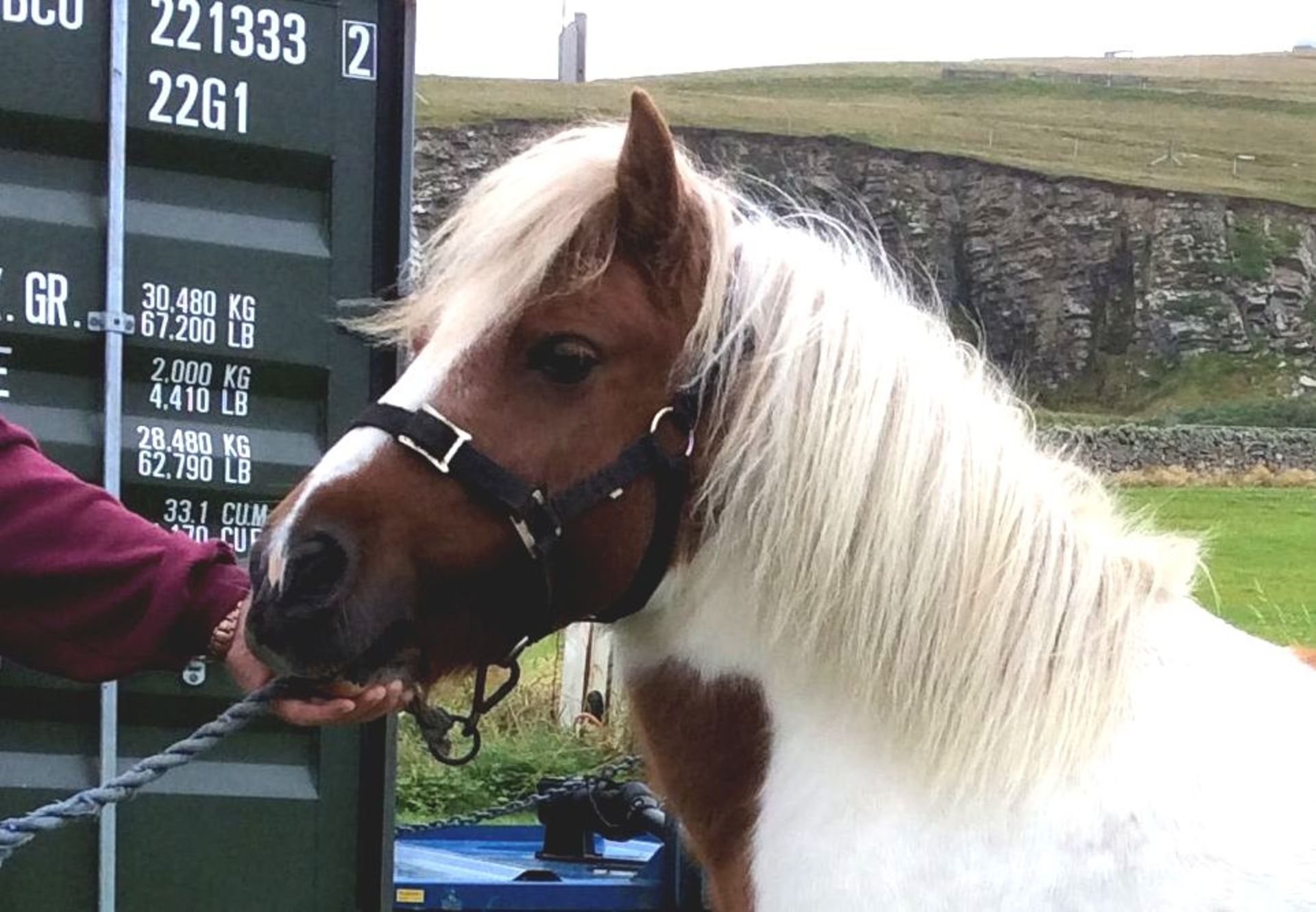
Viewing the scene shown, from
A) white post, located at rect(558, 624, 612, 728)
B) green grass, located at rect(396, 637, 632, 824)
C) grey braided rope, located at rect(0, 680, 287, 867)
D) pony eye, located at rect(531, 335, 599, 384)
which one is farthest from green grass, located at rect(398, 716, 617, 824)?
pony eye, located at rect(531, 335, 599, 384)

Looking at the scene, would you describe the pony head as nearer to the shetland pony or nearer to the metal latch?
the shetland pony

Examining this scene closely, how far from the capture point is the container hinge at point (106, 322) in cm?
298

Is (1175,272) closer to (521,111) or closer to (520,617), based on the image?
(521,111)

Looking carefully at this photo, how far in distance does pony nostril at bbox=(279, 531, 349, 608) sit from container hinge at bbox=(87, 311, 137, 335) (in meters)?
1.39

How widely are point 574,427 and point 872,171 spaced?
41.1 m

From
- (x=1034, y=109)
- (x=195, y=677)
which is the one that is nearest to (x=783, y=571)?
(x=195, y=677)

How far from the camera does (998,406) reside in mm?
2084

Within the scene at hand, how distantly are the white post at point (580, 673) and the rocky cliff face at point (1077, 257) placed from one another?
33.1 m

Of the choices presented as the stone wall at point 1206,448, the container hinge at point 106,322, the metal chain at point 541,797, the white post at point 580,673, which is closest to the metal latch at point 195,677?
the container hinge at point 106,322

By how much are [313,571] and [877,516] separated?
0.75 metres

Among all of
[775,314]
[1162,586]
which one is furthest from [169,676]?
[1162,586]

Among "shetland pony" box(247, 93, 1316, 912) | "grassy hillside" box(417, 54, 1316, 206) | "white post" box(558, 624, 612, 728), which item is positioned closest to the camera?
"shetland pony" box(247, 93, 1316, 912)

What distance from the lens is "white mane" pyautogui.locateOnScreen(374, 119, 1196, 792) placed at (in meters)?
1.90

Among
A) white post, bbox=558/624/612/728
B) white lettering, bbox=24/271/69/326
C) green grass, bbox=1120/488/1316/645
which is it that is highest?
white lettering, bbox=24/271/69/326
